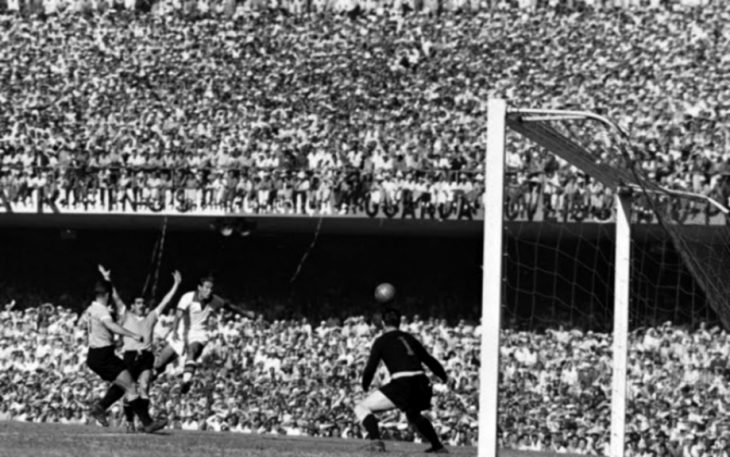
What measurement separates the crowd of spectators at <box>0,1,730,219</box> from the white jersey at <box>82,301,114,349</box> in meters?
17.8

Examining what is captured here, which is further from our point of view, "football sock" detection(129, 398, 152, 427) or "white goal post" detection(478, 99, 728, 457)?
"football sock" detection(129, 398, 152, 427)

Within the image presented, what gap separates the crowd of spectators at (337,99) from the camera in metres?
42.1

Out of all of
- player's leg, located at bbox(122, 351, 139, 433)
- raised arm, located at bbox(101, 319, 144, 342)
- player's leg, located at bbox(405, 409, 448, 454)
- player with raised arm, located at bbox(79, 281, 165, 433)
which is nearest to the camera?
player's leg, located at bbox(405, 409, 448, 454)

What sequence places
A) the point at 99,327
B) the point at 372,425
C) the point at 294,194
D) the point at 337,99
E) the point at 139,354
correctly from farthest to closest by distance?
1. the point at 337,99
2. the point at 294,194
3. the point at 139,354
4. the point at 99,327
5. the point at 372,425

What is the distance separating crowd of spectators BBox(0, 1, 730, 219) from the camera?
42094mm

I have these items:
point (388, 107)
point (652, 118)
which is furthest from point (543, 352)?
point (388, 107)

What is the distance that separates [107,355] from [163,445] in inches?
72.5

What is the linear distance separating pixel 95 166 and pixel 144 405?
2240 cm

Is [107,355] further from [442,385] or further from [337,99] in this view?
[337,99]

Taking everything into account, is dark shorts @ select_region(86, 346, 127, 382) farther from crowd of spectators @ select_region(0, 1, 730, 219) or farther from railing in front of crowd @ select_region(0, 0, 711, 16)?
railing in front of crowd @ select_region(0, 0, 711, 16)

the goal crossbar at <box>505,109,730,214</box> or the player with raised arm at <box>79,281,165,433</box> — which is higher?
the goal crossbar at <box>505,109,730,214</box>

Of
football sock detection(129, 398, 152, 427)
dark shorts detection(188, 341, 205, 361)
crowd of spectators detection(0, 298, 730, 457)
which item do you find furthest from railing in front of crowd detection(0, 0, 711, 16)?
football sock detection(129, 398, 152, 427)

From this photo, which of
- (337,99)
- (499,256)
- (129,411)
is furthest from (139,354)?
(337,99)

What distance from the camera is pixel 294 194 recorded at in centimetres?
4300
